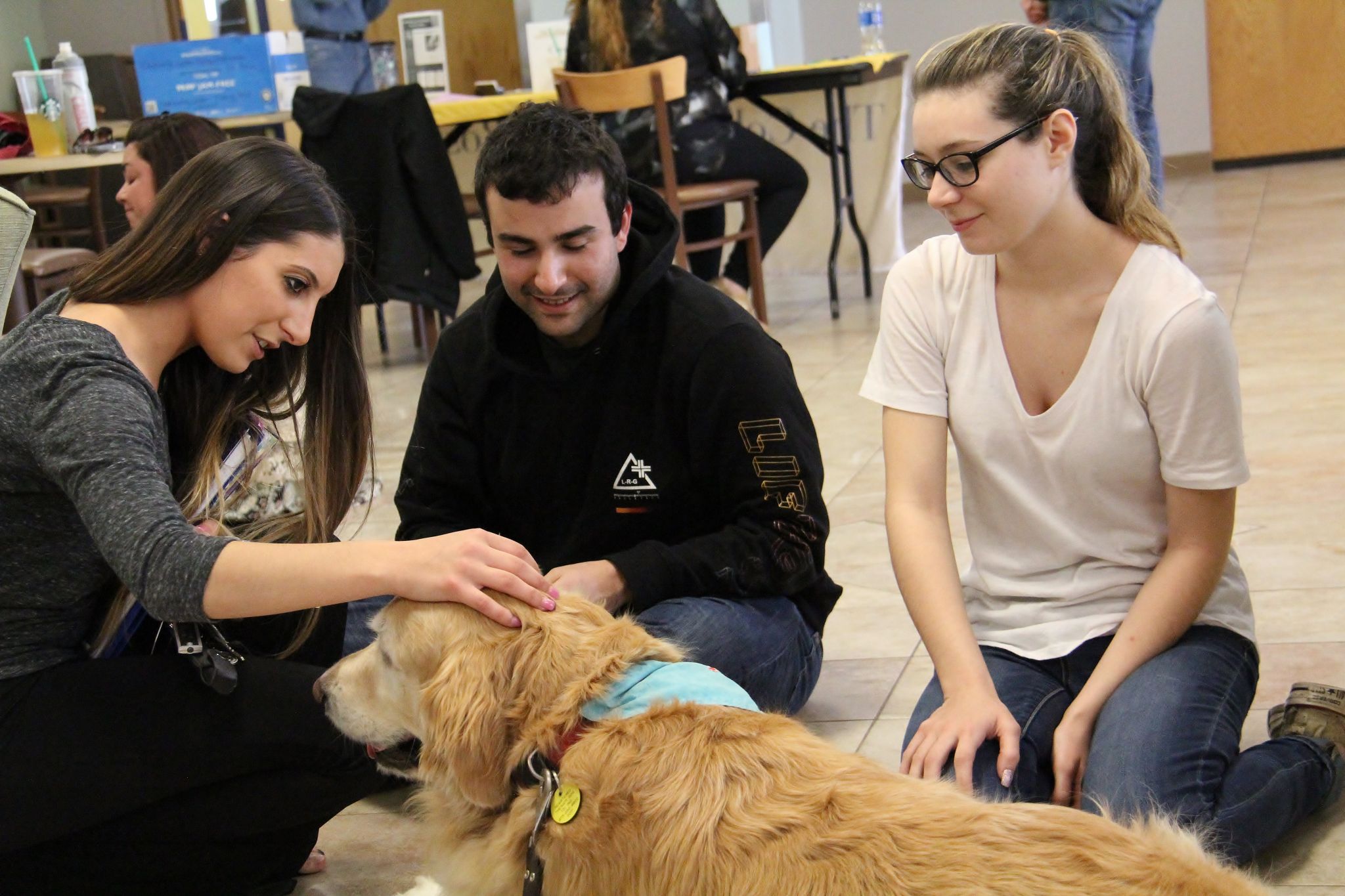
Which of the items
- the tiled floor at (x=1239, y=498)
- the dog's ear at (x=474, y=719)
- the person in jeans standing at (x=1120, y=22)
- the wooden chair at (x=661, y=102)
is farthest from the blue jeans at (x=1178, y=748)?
the wooden chair at (x=661, y=102)

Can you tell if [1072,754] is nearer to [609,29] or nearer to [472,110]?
[609,29]

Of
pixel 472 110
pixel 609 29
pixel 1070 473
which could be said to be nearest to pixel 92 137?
pixel 472 110

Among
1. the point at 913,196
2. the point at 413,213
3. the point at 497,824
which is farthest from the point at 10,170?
the point at 913,196

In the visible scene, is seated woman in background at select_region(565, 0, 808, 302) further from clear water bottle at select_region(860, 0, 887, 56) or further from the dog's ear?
the dog's ear

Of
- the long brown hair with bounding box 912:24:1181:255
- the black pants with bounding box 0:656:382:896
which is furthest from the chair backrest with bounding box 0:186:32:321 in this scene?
the long brown hair with bounding box 912:24:1181:255

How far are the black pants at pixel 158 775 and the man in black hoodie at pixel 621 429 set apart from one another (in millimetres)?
451

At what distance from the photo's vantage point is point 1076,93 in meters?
1.73

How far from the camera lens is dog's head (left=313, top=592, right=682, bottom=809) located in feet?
4.77

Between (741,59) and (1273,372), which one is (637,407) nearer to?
(1273,372)

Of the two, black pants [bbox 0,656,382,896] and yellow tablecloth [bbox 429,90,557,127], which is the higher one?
yellow tablecloth [bbox 429,90,557,127]

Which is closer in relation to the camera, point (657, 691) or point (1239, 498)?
point (657, 691)

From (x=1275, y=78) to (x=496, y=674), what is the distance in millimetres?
9653

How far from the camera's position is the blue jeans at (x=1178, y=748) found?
165cm

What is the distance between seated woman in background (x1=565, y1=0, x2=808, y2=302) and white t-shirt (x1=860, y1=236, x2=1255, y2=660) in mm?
3473
